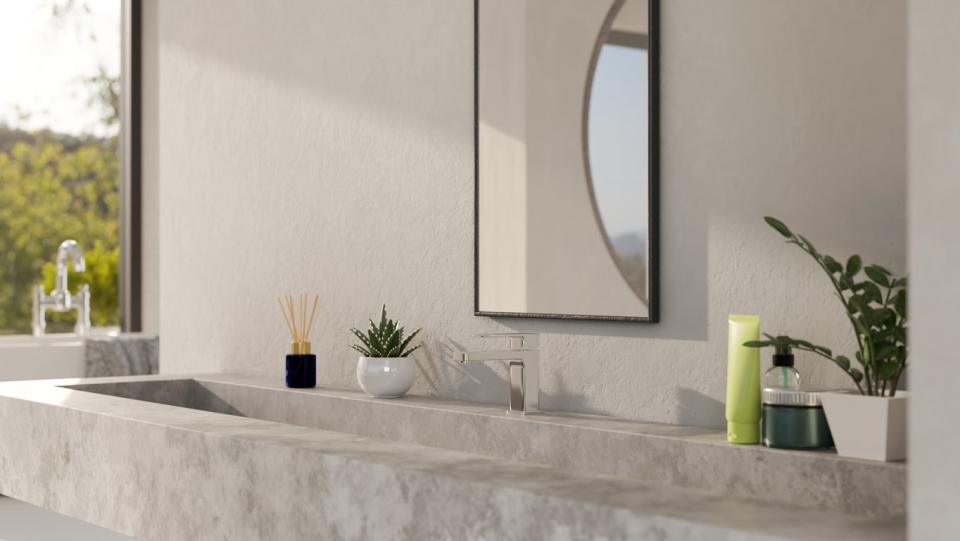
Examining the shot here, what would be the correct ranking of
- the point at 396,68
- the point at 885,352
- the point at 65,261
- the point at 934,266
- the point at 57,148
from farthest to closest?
the point at 57,148 → the point at 65,261 → the point at 396,68 → the point at 885,352 → the point at 934,266

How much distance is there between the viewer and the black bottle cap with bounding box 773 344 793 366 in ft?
A: 5.04

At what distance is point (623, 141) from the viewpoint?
1.84m

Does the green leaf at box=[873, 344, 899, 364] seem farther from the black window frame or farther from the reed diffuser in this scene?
the black window frame

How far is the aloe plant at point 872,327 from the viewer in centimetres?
137

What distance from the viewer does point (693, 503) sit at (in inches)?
40.6

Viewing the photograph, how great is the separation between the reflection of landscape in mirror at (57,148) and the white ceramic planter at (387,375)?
2.39m

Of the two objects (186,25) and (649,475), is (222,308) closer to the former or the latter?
(186,25)

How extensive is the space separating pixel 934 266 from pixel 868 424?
0.64 meters

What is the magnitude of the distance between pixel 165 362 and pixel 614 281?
171cm

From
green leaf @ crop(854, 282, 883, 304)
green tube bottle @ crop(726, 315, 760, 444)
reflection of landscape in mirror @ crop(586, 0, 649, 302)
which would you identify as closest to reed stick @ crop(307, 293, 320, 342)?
reflection of landscape in mirror @ crop(586, 0, 649, 302)

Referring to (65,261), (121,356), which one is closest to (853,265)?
(121,356)

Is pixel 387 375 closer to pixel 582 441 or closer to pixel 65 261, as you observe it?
pixel 582 441

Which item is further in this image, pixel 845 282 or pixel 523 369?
pixel 523 369

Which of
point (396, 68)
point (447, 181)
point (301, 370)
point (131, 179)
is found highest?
point (396, 68)
